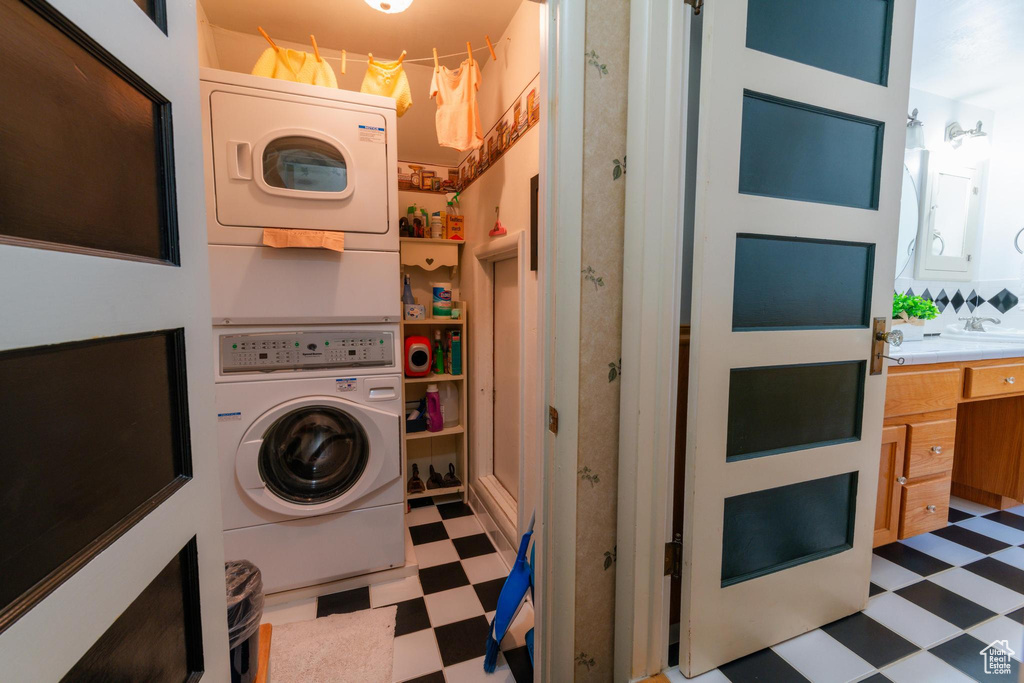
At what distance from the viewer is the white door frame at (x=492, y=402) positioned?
181 centimetres

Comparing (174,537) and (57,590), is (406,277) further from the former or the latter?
(57,590)

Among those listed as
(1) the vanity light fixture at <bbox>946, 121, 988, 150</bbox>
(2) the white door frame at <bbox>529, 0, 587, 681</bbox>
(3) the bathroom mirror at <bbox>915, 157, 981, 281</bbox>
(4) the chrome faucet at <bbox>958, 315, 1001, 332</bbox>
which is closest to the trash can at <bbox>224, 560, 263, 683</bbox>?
(2) the white door frame at <bbox>529, 0, 587, 681</bbox>

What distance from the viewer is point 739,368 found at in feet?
3.73

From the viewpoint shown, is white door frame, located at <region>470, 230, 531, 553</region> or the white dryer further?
white door frame, located at <region>470, 230, 531, 553</region>

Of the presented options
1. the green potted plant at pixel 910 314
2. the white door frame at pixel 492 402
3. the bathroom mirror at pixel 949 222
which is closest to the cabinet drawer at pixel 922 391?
the green potted plant at pixel 910 314

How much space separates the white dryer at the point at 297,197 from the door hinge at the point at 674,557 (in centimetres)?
137

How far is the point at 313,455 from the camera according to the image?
5.96 feet

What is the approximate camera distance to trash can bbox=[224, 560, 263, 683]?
0.85 m

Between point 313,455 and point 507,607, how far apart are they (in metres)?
1.00

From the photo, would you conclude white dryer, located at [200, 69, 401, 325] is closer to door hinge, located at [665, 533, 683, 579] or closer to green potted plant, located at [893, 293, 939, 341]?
door hinge, located at [665, 533, 683, 579]

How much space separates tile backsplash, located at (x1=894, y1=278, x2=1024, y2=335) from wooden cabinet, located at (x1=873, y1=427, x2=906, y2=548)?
1355 mm

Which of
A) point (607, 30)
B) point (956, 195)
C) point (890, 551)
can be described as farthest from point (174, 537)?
point (956, 195)

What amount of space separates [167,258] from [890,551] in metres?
2.71

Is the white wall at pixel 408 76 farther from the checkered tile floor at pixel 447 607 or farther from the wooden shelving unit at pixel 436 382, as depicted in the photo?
the checkered tile floor at pixel 447 607
